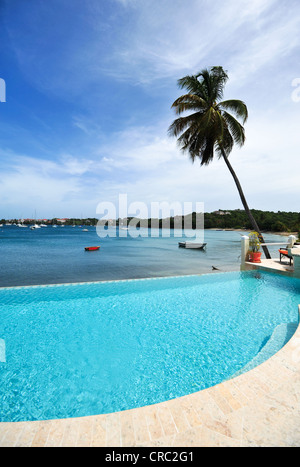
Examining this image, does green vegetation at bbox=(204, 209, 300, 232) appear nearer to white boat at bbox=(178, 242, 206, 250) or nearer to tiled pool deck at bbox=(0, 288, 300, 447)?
white boat at bbox=(178, 242, 206, 250)

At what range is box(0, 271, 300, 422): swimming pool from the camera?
9.07ft

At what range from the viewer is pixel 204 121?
1052 centimetres

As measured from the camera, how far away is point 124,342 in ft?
13.4

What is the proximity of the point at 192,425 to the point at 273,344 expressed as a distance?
2.62 metres

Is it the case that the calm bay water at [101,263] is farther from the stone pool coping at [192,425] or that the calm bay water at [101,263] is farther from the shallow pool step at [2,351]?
the stone pool coping at [192,425]

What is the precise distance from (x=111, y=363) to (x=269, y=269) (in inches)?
321

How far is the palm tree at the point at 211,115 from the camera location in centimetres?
1094

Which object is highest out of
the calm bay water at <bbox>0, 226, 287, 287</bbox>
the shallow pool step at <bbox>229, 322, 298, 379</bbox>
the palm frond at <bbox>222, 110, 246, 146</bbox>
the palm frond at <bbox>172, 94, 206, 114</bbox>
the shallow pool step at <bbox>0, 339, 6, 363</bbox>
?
the palm frond at <bbox>172, 94, 206, 114</bbox>

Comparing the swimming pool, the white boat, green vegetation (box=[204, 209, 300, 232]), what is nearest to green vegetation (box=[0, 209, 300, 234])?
green vegetation (box=[204, 209, 300, 232])

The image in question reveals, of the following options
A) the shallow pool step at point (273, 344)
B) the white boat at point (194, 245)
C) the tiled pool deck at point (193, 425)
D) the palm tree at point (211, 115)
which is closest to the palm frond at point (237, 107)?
the palm tree at point (211, 115)

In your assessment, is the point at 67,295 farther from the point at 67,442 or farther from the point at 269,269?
the point at 269,269

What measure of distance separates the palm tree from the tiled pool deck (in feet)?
34.3

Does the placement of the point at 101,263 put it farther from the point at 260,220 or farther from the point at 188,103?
the point at 260,220

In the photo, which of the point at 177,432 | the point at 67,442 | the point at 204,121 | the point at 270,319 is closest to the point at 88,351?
the point at 67,442
